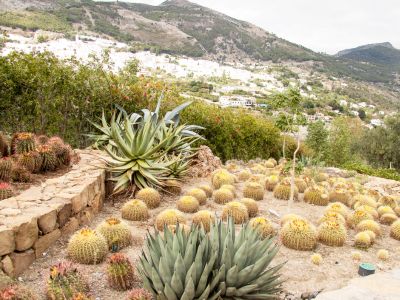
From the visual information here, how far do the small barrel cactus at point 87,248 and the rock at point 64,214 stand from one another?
1.69ft

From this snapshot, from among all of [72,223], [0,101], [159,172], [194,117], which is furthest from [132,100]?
[72,223]

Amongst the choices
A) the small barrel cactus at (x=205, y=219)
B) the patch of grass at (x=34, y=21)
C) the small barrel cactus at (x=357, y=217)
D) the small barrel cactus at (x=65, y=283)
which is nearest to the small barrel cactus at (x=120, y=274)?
the small barrel cactus at (x=65, y=283)

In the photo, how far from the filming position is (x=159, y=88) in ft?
36.7

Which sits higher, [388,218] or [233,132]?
[233,132]

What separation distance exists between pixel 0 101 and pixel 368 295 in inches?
303

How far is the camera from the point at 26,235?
446 centimetres

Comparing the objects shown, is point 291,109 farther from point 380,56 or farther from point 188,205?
point 380,56

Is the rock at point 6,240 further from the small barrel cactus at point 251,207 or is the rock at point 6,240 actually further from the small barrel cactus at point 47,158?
the small barrel cactus at point 251,207

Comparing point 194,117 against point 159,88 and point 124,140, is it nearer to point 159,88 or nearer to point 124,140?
point 159,88

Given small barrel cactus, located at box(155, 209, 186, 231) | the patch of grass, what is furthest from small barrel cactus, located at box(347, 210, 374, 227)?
the patch of grass

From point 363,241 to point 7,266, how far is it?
437cm

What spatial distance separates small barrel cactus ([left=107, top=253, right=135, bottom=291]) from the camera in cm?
414

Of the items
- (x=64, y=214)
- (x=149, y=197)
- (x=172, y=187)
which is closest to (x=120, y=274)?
(x=64, y=214)

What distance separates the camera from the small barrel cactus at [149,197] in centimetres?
675
